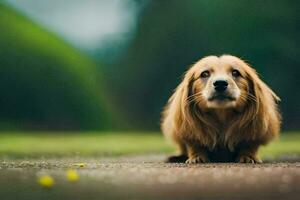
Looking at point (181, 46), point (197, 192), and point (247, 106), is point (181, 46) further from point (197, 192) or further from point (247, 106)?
point (197, 192)

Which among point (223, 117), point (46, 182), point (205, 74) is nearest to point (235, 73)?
point (205, 74)

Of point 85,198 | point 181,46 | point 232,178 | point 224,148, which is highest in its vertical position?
point 181,46

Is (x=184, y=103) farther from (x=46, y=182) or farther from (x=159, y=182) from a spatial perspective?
(x=46, y=182)

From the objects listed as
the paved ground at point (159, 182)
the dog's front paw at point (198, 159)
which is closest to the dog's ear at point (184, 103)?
the dog's front paw at point (198, 159)

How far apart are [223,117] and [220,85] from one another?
1.36 feet

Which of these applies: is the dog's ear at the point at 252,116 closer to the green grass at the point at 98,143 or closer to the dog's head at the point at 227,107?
the dog's head at the point at 227,107

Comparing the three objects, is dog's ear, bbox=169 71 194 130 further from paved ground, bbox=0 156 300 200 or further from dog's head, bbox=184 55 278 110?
paved ground, bbox=0 156 300 200

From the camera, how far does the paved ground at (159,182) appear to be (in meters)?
3.98

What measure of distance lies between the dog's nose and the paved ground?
24.4 inches

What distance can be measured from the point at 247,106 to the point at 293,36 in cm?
538

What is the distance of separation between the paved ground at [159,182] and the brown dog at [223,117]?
64 cm

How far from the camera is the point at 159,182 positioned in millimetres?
4562

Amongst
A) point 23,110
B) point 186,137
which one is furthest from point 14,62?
point 186,137

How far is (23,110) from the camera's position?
1316cm
